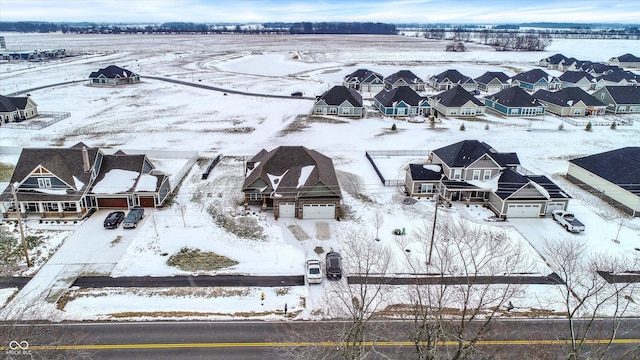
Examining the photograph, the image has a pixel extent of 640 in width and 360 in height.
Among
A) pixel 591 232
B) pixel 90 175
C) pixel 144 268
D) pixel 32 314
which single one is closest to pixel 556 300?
pixel 591 232

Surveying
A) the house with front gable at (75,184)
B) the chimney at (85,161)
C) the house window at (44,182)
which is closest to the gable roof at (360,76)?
the house with front gable at (75,184)

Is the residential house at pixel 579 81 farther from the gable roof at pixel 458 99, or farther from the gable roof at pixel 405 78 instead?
the gable roof at pixel 458 99

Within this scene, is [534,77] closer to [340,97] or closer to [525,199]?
[340,97]

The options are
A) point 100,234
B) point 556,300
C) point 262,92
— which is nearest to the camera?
point 556,300

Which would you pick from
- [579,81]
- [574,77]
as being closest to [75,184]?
[579,81]

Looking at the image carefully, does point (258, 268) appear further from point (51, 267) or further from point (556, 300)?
point (556, 300)
